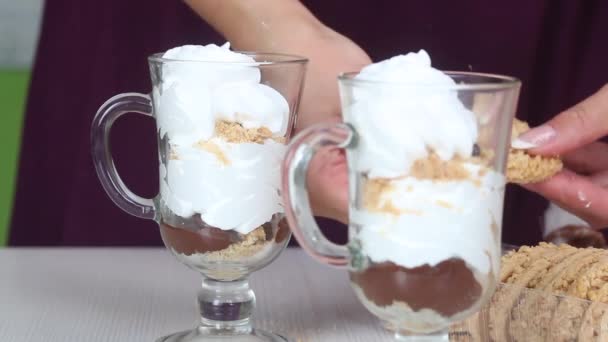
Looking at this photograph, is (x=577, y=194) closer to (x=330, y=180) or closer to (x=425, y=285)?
(x=330, y=180)

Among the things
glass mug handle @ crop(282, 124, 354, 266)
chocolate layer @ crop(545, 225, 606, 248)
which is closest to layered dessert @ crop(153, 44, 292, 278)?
glass mug handle @ crop(282, 124, 354, 266)

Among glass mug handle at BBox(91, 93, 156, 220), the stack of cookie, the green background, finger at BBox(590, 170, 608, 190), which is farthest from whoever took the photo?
the green background

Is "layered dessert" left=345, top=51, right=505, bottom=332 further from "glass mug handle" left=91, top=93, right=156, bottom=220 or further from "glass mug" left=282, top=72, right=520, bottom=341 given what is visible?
"glass mug handle" left=91, top=93, right=156, bottom=220

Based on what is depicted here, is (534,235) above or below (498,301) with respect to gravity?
below

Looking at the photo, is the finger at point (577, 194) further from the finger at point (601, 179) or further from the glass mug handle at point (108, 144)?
the glass mug handle at point (108, 144)

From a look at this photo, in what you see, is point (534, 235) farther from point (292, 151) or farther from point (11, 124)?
point (11, 124)

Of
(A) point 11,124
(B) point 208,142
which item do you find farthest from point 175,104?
(A) point 11,124

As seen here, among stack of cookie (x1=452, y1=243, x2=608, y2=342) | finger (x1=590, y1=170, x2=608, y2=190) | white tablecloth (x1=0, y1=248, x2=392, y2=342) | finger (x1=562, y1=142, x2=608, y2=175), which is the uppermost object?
finger (x1=562, y1=142, x2=608, y2=175)

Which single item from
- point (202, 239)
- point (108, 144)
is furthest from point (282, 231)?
point (108, 144)
